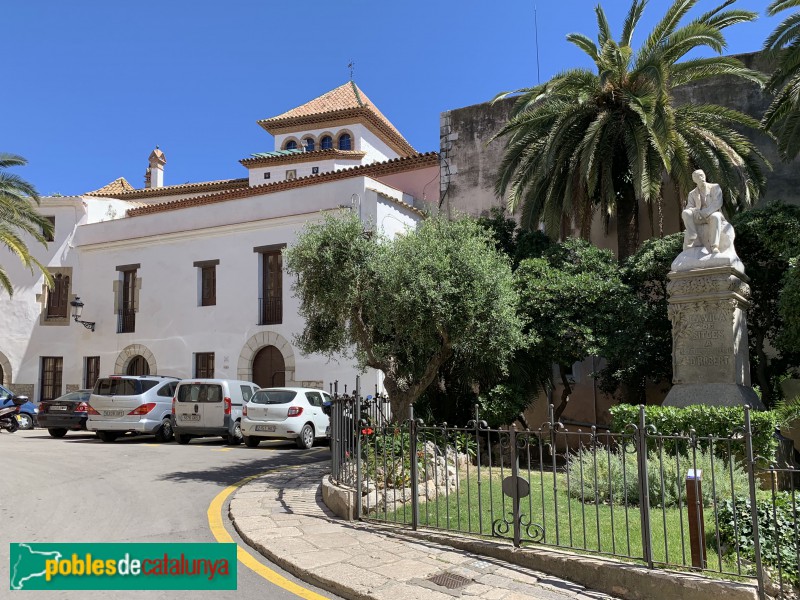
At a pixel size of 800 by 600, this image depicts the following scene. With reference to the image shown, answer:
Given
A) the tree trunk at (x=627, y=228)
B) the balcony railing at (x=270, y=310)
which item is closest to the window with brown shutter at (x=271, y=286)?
the balcony railing at (x=270, y=310)

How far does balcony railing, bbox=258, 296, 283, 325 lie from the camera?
23438mm

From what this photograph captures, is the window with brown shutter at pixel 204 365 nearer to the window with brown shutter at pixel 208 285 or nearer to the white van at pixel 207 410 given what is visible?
the window with brown shutter at pixel 208 285

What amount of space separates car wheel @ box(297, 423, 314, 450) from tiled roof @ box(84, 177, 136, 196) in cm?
2391

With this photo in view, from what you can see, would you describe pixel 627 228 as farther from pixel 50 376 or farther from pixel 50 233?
pixel 50 376

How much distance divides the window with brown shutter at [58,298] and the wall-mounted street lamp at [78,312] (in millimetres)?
690

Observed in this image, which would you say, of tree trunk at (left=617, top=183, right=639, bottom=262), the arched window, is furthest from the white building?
the arched window

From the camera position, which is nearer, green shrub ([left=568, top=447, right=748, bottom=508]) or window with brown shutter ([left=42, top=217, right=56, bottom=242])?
green shrub ([left=568, top=447, right=748, bottom=508])

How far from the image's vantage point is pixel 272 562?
6363mm

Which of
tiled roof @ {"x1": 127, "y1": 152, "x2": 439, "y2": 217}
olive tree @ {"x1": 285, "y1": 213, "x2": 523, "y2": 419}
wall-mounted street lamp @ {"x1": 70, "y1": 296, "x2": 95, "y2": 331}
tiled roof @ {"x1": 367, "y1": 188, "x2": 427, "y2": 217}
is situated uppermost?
tiled roof @ {"x1": 127, "y1": 152, "x2": 439, "y2": 217}

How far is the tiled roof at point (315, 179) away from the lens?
24.2 metres

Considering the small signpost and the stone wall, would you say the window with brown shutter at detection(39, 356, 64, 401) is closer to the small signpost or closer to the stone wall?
the stone wall

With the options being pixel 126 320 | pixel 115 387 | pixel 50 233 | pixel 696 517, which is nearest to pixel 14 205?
pixel 50 233

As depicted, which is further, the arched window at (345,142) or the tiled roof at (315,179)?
the arched window at (345,142)

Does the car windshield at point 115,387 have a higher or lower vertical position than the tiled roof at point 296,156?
lower
